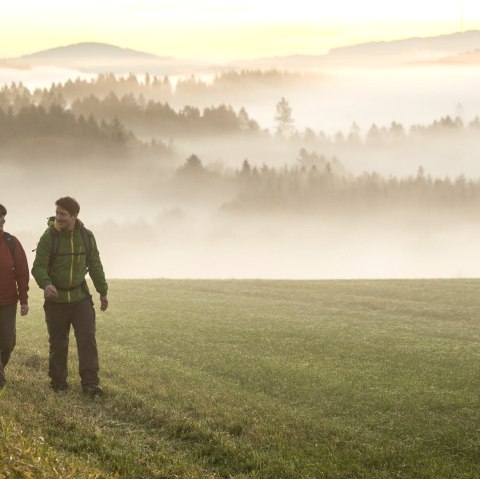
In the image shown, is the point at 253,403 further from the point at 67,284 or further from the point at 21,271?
the point at 21,271

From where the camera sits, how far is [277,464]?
11797mm

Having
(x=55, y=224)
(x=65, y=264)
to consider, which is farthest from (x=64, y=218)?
(x=65, y=264)

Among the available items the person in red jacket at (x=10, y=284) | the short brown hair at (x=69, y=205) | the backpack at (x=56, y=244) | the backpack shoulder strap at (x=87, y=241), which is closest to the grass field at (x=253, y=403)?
the person in red jacket at (x=10, y=284)

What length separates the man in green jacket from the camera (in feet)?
51.1

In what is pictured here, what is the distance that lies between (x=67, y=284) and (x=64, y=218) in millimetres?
1373

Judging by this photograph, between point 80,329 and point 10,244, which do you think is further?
point 80,329

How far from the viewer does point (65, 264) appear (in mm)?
15805

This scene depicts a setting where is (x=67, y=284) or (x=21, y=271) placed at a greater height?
(x=21, y=271)

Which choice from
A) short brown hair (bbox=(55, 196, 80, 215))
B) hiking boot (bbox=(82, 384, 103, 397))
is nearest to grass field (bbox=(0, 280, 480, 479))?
hiking boot (bbox=(82, 384, 103, 397))

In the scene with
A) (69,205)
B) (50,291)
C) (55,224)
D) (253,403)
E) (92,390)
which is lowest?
(253,403)

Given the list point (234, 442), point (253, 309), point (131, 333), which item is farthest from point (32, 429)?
point (253, 309)

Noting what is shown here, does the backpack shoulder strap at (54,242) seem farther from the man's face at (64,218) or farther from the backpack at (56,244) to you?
the man's face at (64,218)

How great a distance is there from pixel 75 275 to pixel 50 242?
2.74ft

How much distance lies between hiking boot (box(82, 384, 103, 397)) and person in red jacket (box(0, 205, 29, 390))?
168 centimetres
